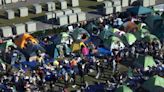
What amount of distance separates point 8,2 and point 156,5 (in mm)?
16243

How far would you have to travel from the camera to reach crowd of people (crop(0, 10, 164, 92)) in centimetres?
3120

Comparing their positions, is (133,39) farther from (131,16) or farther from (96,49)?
(131,16)

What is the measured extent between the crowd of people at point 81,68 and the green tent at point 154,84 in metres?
0.56

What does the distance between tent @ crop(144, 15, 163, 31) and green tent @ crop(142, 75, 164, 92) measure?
10.1 metres

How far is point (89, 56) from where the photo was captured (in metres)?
35.6

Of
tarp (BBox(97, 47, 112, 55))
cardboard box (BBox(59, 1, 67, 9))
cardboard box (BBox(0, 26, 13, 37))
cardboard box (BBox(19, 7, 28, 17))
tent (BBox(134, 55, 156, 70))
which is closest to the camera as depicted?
tent (BBox(134, 55, 156, 70))

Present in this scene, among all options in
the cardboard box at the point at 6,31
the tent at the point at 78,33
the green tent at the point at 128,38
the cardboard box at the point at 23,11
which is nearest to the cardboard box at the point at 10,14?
the cardboard box at the point at 23,11

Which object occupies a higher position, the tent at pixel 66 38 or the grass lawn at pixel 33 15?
the grass lawn at pixel 33 15

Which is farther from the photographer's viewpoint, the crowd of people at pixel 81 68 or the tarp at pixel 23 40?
the tarp at pixel 23 40

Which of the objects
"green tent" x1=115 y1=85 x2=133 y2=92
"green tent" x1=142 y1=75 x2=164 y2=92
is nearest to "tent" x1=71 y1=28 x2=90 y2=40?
"green tent" x1=142 y1=75 x2=164 y2=92

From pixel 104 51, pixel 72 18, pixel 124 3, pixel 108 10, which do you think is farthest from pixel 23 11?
pixel 104 51

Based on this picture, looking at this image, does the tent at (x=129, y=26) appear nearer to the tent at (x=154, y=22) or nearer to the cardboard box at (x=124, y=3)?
the tent at (x=154, y=22)

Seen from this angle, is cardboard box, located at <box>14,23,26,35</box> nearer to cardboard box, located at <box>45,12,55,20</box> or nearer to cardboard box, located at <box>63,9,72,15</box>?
cardboard box, located at <box>45,12,55,20</box>

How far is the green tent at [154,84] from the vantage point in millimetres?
29281
